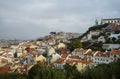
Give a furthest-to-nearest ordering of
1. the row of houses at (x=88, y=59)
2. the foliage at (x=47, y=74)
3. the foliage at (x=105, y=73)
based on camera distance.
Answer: the row of houses at (x=88, y=59) < the foliage at (x=105, y=73) < the foliage at (x=47, y=74)

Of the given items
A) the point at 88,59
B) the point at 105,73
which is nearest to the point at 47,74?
the point at 105,73

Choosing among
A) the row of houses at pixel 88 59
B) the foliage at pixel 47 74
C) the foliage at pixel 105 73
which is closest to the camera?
the foliage at pixel 47 74

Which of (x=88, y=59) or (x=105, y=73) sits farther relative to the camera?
(x=88, y=59)

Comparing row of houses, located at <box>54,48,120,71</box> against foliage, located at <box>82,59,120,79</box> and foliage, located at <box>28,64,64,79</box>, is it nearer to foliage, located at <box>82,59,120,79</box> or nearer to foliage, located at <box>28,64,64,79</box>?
foliage, located at <box>82,59,120,79</box>

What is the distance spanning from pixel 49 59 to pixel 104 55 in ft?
50.4

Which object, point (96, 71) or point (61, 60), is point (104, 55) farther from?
point (96, 71)

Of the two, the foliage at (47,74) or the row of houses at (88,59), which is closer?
the foliage at (47,74)

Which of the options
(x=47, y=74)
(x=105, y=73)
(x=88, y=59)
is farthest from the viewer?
(x=88, y=59)

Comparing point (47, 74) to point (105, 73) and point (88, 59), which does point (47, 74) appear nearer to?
point (105, 73)

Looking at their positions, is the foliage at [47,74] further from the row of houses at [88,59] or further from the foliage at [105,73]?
the row of houses at [88,59]

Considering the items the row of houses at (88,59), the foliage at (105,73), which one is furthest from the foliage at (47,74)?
the row of houses at (88,59)

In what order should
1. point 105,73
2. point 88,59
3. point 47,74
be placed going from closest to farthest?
point 47,74 → point 105,73 → point 88,59

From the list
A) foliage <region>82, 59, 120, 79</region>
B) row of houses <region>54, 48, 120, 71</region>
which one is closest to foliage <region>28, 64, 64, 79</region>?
foliage <region>82, 59, 120, 79</region>

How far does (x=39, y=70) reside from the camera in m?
26.9
